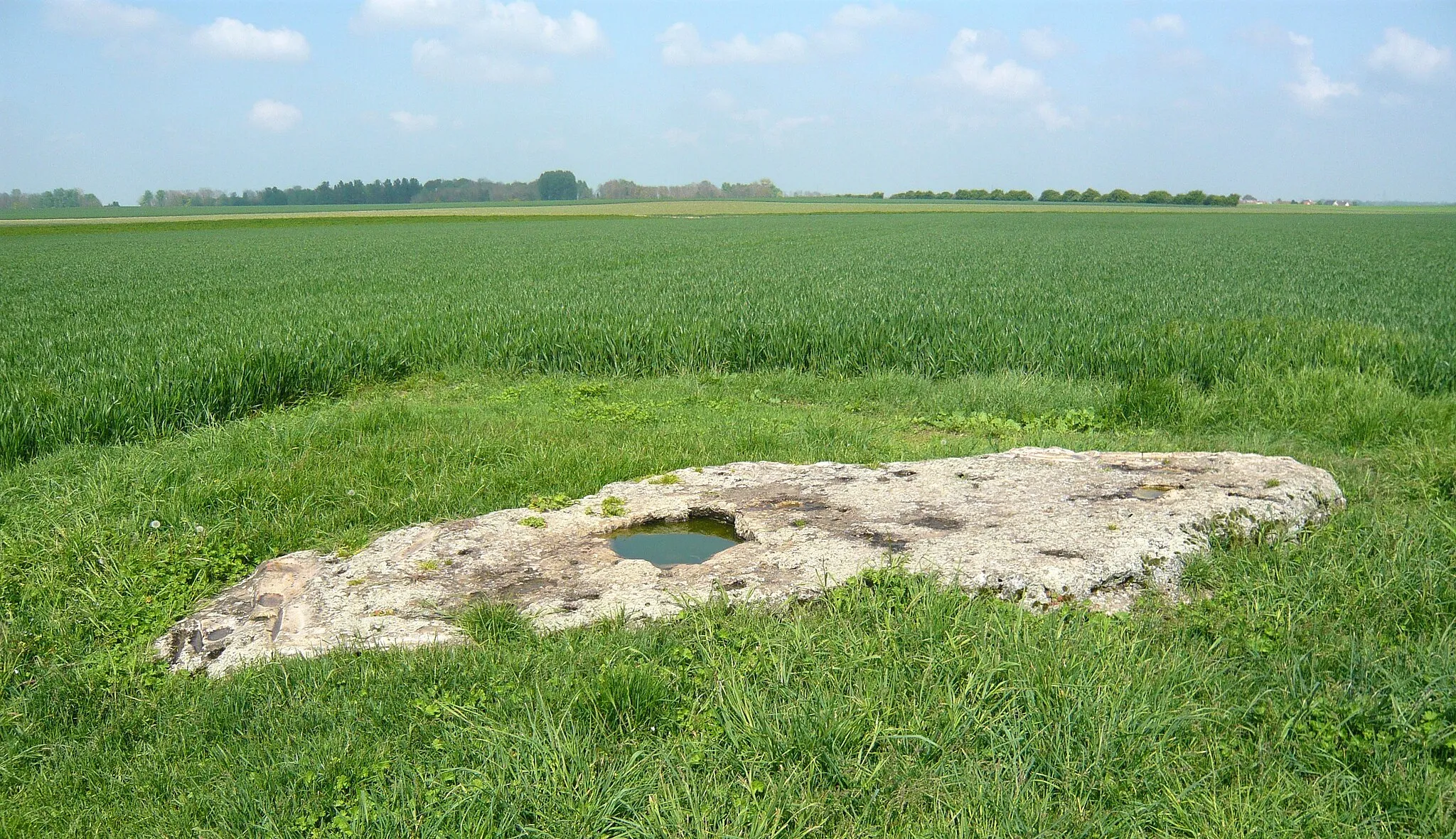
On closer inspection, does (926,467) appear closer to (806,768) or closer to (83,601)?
(806,768)

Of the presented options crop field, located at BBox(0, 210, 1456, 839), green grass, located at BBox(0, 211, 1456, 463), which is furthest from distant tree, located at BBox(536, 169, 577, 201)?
crop field, located at BBox(0, 210, 1456, 839)

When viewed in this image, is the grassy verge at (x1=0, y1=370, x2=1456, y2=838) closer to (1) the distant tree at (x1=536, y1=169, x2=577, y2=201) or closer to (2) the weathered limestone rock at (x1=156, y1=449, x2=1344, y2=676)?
(2) the weathered limestone rock at (x1=156, y1=449, x2=1344, y2=676)

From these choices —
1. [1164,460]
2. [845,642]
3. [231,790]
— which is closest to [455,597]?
[231,790]

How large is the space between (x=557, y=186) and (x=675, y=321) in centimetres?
12143

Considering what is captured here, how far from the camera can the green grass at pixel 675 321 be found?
8.46 metres

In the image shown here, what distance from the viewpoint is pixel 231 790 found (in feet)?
8.96

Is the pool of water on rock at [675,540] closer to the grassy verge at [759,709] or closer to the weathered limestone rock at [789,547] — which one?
the weathered limestone rock at [789,547]

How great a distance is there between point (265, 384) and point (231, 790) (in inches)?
278

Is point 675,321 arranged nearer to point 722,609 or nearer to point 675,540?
point 675,540

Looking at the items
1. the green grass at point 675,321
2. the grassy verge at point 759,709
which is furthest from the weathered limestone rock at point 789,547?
the green grass at point 675,321

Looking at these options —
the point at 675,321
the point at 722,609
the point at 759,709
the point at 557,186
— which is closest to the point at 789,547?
the point at 722,609

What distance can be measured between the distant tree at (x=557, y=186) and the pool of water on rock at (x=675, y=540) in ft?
415

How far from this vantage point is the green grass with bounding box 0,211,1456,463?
333 inches

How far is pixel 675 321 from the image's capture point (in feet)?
37.0
